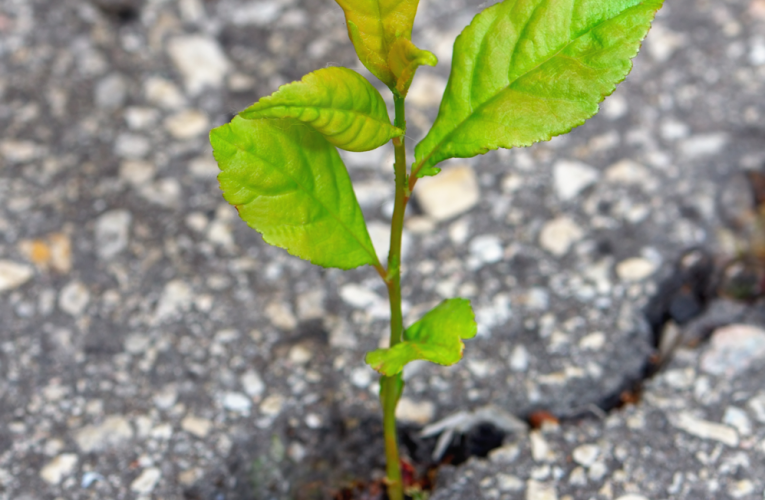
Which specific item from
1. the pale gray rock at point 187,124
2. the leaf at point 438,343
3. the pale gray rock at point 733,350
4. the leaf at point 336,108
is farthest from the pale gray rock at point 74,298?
the pale gray rock at point 733,350

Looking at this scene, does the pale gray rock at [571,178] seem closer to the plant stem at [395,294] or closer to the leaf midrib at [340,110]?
the plant stem at [395,294]

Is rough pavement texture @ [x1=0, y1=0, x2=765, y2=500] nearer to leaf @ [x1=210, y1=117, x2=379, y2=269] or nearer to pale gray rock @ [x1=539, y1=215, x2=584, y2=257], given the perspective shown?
pale gray rock @ [x1=539, y1=215, x2=584, y2=257]

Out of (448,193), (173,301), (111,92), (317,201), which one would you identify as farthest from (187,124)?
(317,201)

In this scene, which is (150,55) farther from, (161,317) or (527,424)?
(527,424)

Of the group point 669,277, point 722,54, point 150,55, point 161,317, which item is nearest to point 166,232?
point 161,317

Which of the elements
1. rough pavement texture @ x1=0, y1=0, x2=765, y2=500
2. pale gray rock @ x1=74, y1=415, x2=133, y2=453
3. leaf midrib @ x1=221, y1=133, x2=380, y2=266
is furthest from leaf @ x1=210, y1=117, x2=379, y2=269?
pale gray rock @ x1=74, y1=415, x2=133, y2=453

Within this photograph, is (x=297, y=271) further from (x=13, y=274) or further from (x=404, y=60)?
(x=404, y=60)
